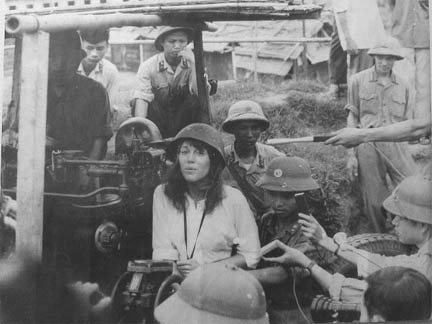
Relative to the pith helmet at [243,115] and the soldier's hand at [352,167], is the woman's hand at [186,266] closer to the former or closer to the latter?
the pith helmet at [243,115]

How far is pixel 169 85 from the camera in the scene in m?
6.54

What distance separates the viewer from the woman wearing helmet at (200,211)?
6227 millimetres

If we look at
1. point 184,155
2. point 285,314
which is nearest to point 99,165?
point 184,155

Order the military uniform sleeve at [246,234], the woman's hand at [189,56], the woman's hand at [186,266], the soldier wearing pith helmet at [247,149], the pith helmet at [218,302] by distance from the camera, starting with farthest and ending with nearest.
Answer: the woman's hand at [189,56], the soldier wearing pith helmet at [247,149], the military uniform sleeve at [246,234], the woman's hand at [186,266], the pith helmet at [218,302]

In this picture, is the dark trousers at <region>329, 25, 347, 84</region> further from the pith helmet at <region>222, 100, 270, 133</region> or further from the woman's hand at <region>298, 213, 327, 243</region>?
the woman's hand at <region>298, 213, 327, 243</region>

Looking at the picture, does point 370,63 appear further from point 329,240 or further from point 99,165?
point 99,165

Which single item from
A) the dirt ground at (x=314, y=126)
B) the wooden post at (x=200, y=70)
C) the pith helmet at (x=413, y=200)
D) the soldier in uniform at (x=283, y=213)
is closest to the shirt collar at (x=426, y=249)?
the pith helmet at (x=413, y=200)

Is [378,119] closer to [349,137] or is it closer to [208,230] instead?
[349,137]

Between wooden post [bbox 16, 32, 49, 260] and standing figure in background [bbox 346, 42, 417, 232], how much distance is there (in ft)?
9.42

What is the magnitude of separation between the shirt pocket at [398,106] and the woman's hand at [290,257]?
1605 millimetres

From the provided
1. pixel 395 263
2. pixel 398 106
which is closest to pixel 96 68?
pixel 398 106

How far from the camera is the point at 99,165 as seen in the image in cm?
638

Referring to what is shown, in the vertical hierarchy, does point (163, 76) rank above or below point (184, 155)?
above

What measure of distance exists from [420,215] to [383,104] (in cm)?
112
